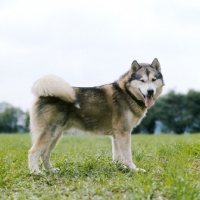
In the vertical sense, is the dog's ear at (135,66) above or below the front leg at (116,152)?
above

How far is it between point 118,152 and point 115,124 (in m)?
0.58

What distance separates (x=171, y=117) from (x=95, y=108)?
44.0m

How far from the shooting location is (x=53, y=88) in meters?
5.81

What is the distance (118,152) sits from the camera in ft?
21.3

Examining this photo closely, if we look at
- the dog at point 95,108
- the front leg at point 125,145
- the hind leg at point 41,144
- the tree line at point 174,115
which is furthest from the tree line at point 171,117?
the hind leg at point 41,144

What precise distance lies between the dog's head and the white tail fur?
1.16 meters

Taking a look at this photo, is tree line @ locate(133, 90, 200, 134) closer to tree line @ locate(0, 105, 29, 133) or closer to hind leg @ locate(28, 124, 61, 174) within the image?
→ tree line @ locate(0, 105, 29, 133)

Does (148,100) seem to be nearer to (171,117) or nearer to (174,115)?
(171,117)

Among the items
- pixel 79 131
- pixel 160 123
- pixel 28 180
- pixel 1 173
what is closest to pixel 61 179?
pixel 28 180

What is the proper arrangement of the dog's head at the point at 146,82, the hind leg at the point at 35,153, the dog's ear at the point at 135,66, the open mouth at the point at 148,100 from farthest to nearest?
the dog's ear at the point at 135,66 → the open mouth at the point at 148,100 → the dog's head at the point at 146,82 → the hind leg at the point at 35,153

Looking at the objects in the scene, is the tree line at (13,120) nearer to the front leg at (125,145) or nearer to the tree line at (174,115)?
the tree line at (174,115)

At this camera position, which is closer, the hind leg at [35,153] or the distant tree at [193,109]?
the hind leg at [35,153]

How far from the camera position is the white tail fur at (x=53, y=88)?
19.1 feet

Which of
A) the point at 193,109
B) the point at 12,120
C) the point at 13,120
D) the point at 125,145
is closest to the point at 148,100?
the point at 125,145
